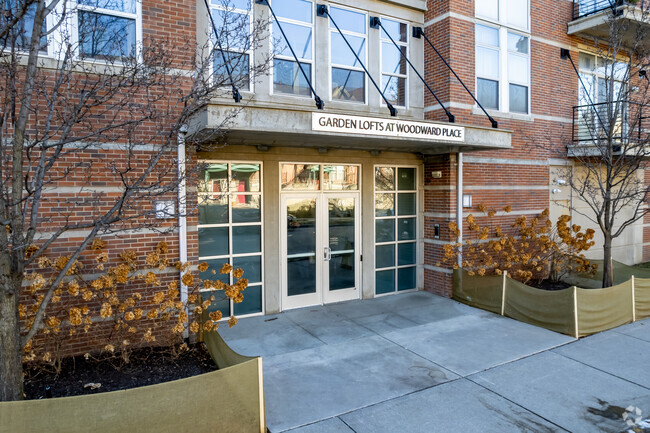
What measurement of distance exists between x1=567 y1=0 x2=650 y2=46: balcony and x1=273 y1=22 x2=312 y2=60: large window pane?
22.0 feet

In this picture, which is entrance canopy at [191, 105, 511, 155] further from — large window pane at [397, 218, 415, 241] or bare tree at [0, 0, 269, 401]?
large window pane at [397, 218, 415, 241]

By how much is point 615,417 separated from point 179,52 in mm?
7294

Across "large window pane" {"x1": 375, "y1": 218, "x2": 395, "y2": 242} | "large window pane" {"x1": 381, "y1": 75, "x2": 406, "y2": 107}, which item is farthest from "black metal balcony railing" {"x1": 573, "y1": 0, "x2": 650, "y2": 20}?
"large window pane" {"x1": 375, "y1": 218, "x2": 395, "y2": 242}

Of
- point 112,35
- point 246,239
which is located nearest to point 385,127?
point 246,239

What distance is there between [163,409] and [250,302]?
4.57 metres

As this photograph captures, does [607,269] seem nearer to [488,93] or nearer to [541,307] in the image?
[541,307]

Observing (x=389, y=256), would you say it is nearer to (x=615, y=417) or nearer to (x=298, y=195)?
(x=298, y=195)

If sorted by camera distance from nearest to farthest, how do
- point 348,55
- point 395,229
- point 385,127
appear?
1. point 385,127
2. point 348,55
3. point 395,229

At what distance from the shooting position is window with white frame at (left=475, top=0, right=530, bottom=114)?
10008 mm

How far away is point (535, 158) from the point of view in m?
10.8

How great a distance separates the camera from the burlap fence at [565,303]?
23.7 feet

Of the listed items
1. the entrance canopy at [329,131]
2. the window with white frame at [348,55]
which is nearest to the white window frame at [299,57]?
the window with white frame at [348,55]

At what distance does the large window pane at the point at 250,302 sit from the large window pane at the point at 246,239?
0.72 m

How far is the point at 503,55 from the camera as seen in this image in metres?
10.3
